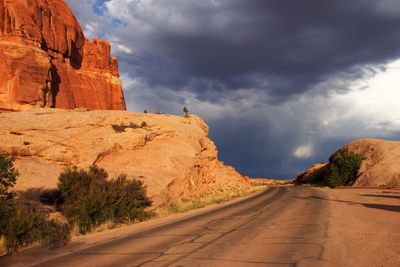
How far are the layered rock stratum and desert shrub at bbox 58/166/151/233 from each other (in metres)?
40.1

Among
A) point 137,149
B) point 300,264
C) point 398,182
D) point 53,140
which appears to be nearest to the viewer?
point 300,264

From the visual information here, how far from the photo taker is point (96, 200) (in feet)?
61.3

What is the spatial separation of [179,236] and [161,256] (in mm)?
3349

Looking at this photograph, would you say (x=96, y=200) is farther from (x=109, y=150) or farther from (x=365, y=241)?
(x=109, y=150)

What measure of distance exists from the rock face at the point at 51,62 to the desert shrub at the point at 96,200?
121ft

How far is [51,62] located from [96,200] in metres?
52.7

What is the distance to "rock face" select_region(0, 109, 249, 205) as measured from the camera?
88.1ft

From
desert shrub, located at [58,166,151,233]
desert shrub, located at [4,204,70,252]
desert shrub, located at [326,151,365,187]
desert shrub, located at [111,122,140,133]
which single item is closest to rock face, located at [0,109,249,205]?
desert shrub, located at [111,122,140,133]

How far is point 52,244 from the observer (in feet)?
41.4

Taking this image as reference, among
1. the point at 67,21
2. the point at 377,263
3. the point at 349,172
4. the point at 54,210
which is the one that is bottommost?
the point at 377,263

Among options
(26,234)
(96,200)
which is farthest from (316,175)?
(26,234)

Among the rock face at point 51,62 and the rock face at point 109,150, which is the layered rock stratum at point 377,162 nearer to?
the rock face at point 109,150

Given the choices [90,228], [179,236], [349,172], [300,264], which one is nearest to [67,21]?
[349,172]

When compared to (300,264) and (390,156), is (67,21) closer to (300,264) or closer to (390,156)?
(390,156)
